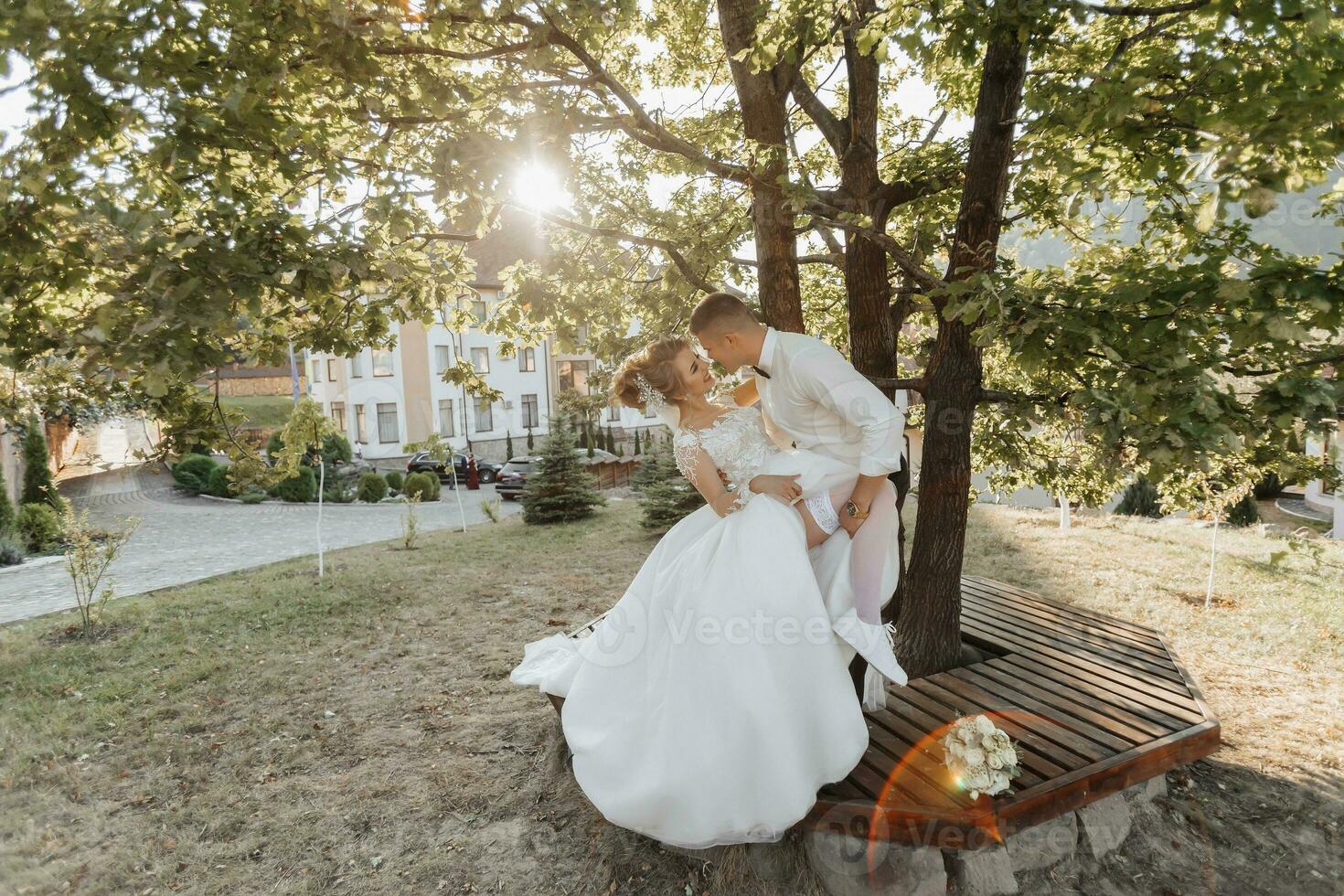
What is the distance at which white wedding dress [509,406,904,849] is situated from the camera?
3.09m

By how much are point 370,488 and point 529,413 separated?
598 inches

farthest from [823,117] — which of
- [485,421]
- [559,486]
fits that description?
[485,421]

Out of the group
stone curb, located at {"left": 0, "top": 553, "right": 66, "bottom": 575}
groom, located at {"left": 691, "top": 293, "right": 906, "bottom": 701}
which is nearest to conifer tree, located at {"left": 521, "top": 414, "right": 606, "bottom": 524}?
stone curb, located at {"left": 0, "top": 553, "right": 66, "bottom": 575}

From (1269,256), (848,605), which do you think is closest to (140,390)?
(848,605)

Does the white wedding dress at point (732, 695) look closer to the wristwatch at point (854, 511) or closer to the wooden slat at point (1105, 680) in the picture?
the wristwatch at point (854, 511)

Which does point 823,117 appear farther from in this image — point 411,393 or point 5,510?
point 411,393

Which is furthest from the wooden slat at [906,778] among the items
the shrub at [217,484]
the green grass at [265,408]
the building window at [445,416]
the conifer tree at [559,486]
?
the green grass at [265,408]

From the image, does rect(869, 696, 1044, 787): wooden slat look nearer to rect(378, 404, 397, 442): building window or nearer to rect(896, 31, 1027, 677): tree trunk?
rect(896, 31, 1027, 677): tree trunk

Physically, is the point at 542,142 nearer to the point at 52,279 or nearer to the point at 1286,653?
the point at 52,279

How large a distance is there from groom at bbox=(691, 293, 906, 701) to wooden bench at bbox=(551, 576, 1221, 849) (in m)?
0.83

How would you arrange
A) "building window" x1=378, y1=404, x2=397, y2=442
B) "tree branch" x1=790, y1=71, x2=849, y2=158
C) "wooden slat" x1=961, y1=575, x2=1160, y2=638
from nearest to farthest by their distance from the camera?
"tree branch" x1=790, y1=71, x2=849, y2=158 → "wooden slat" x1=961, y1=575, x2=1160, y2=638 → "building window" x1=378, y1=404, x2=397, y2=442

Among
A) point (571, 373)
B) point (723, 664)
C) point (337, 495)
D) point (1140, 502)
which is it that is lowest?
point (1140, 502)

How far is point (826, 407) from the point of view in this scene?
348cm

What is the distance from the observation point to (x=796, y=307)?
5.18 m
